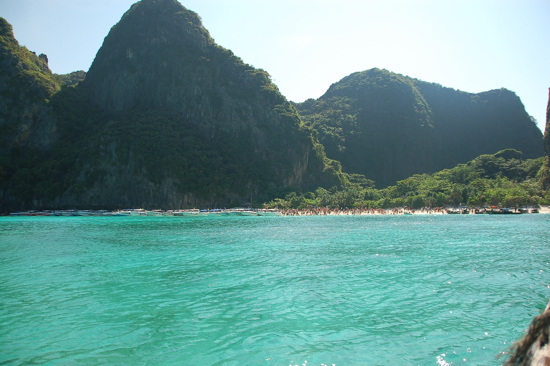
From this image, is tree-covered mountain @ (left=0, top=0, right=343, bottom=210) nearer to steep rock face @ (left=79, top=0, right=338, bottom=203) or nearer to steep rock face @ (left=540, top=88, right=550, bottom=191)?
steep rock face @ (left=79, top=0, right=338, bottom=203)

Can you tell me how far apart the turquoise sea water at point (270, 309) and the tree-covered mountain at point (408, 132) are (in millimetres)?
160337

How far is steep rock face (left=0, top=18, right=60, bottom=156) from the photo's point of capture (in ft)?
355

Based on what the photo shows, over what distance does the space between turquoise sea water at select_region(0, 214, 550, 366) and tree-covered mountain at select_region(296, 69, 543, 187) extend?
526 ft

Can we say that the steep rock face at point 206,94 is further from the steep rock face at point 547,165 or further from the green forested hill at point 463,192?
the steep rock face at point 547,165

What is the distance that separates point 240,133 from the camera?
416ft

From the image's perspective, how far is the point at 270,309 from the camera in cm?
1048

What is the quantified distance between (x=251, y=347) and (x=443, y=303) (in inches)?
257

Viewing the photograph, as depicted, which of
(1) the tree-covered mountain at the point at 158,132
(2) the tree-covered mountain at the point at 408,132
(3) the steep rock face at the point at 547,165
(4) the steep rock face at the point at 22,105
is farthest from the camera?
(2) the tree-covered mountain at the point at 408,132

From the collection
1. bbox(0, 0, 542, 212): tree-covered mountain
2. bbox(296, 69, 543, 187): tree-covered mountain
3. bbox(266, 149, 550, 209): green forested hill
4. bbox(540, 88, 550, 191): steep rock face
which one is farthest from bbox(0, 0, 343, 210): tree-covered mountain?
bbox(540, 88, 550, 191): steep rock face

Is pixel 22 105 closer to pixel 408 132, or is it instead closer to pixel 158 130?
pixel 158 130

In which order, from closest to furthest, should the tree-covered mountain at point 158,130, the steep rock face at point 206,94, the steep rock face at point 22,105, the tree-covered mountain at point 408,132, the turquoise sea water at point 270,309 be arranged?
the turquoise sea water at point 270,309 → the tree-covered mountain at point 158,130 → the steep rock face at point 22,105 → the steep rock face at point 206,94 → the tree-covered mountain at point 408,132

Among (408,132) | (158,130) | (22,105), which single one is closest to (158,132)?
(158,130)

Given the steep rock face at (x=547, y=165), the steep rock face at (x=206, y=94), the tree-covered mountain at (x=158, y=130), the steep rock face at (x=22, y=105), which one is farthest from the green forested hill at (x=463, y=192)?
the steep rock face at (x=22, y=105)

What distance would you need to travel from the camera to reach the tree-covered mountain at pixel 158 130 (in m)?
101
